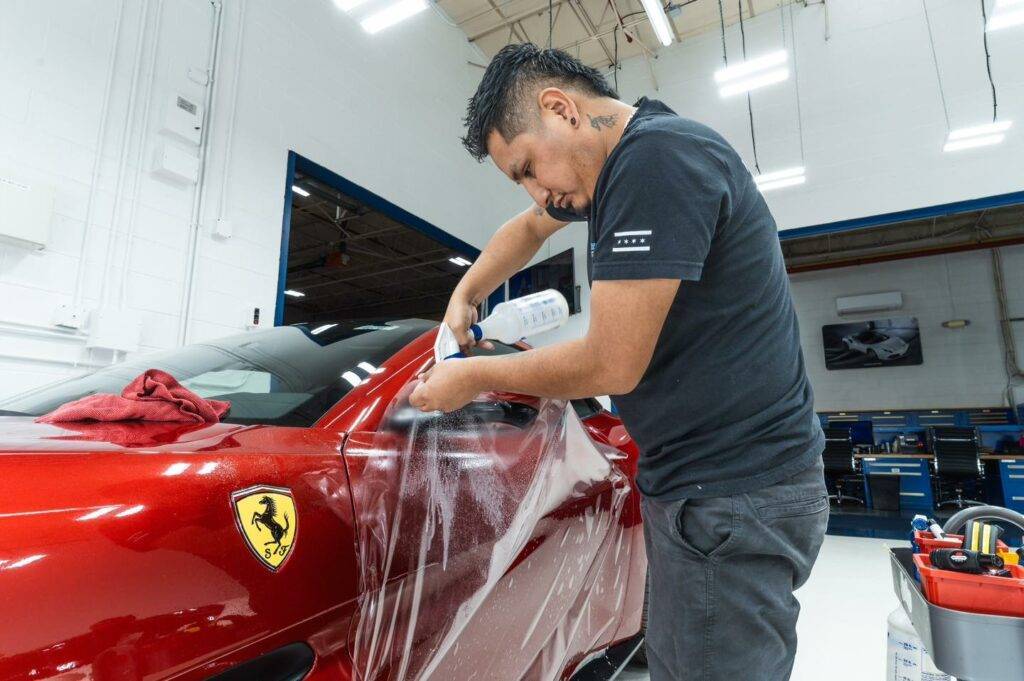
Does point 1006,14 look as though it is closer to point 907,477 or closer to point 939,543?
point 939,543

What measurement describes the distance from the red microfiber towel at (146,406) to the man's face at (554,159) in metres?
0.61

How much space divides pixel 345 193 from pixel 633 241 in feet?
13.4

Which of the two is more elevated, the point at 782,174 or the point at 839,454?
the point at 782,174

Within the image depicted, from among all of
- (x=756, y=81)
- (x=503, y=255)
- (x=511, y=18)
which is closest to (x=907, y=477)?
(x=756, y=81)

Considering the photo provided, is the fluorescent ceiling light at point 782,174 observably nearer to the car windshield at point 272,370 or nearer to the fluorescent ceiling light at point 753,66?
the fluorescent ceiling light at point 753,66

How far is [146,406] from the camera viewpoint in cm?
87

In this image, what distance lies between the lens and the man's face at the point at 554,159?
0.82 metres

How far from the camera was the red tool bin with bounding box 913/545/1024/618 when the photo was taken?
0.79 meters

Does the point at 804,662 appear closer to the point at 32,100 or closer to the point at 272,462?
the point at 272,462

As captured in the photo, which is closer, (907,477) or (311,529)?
(311,529)

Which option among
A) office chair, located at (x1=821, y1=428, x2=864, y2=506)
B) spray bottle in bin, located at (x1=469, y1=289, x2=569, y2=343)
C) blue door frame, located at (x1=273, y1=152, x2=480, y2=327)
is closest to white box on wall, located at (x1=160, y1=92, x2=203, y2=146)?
blue door frame, located at (x1=273, y1=152, x2=480, y2=327)

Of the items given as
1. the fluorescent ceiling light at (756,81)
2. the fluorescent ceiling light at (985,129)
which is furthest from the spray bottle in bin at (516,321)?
the fluorescent ceiling light at (985,129)

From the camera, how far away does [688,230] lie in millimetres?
635

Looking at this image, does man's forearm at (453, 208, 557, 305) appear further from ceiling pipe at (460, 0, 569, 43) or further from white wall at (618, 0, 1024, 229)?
ceiling pipe at (460, 0, 569, 43)
